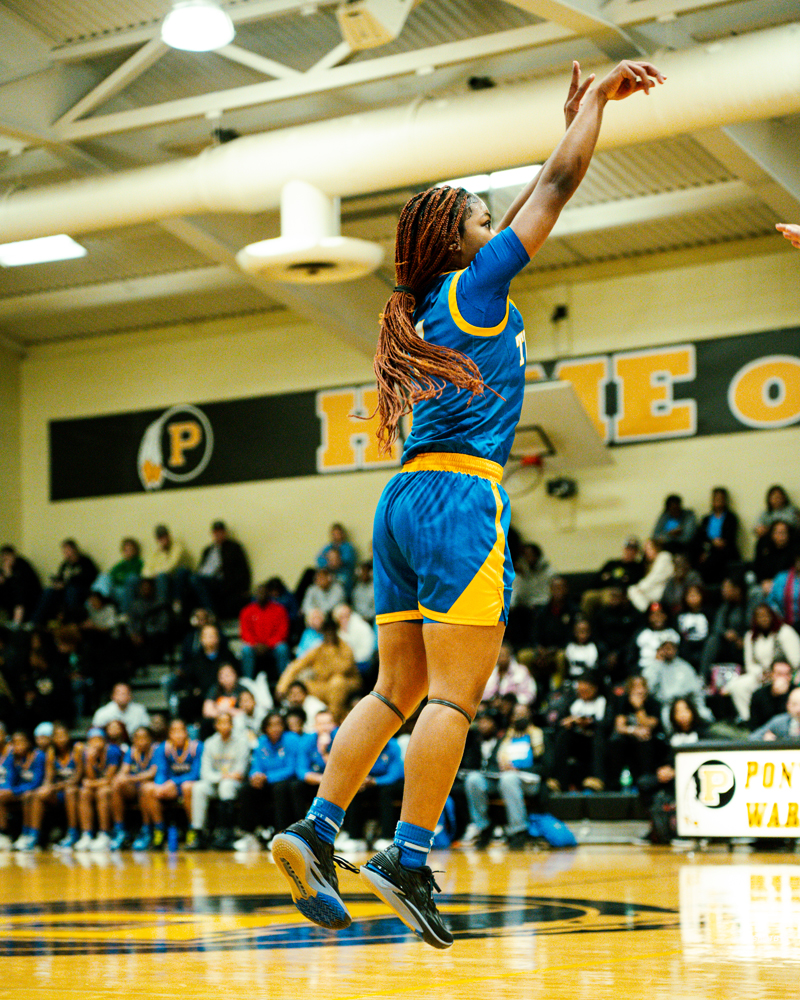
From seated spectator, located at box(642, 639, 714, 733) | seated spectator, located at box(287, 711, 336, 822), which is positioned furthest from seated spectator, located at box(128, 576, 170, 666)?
seated spectator, located at box(642, 639, 714, 733)

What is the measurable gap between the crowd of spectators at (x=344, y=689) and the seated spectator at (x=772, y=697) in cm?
3

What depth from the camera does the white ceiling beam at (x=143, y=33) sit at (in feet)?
37.4

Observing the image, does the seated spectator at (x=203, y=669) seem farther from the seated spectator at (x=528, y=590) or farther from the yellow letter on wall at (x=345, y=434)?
the yellow letter on wall at (x=345, y=434)

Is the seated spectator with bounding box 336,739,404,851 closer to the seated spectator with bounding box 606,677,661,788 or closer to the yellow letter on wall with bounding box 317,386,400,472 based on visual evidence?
the seated spectator with bounding box 606,677,661,788

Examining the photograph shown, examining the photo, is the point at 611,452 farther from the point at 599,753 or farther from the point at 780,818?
the point at 780,818

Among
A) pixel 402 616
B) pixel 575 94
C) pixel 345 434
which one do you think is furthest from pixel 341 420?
pixel 402 616

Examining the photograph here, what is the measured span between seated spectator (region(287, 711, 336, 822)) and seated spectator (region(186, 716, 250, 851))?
2.48 feet

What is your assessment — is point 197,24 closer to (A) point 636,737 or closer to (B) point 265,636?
(A) point 636,737

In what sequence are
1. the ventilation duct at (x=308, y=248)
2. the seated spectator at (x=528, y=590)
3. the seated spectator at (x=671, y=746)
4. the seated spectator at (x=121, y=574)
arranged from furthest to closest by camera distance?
the seated spectator at (x=121, y=574)
the seated spectator at (x=528, y=590)
the ventilation duct at (x=308, y=248)
the seated spectator at (x=671, y=746)

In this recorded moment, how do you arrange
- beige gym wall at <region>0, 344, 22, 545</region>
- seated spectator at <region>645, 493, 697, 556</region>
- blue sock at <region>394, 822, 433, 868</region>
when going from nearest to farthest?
1. blue sock at <region>394, 822, 433, 868</region>
2. seated spectator at <region>645, 493, 697, 556</region>
3. beige gym wall at <region>0, 344, 22, 545</region>

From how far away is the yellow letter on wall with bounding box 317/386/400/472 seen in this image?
1750cm

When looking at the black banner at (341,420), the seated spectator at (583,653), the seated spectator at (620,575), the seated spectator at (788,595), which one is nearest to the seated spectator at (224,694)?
the black banner at (341,420)

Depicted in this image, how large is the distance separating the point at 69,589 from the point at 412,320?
15.3 m

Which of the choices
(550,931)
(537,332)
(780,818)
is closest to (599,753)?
(780,818)
